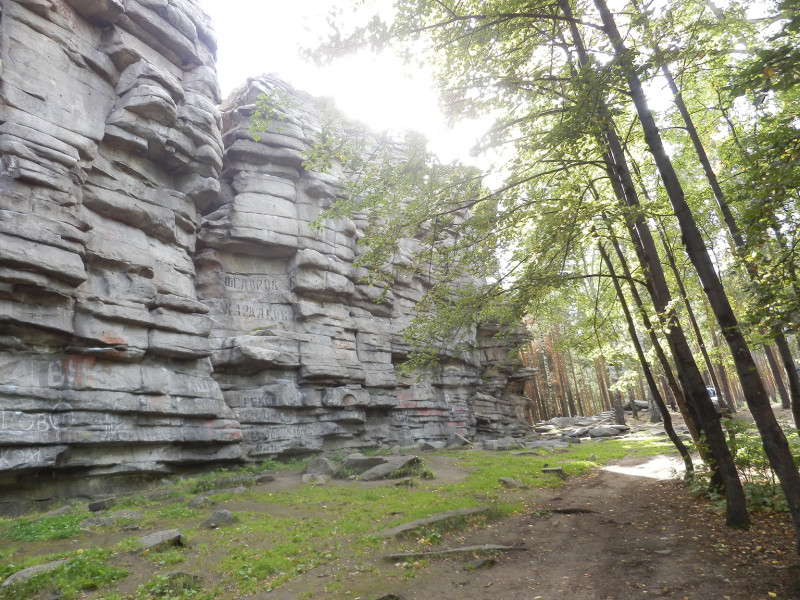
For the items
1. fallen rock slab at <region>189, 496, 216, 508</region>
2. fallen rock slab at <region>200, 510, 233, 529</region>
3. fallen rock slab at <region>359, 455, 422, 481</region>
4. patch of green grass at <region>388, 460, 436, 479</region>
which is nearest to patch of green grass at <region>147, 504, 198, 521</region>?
fallen rock slab at <region>189, 496, 216, 508</region>

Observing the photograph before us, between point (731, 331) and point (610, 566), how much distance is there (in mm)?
4380

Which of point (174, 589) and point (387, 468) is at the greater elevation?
point (387, 468)

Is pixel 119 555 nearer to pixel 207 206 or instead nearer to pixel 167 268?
pixel 167 268

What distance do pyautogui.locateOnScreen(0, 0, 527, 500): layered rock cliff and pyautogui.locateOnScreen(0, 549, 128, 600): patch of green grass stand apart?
721 cm

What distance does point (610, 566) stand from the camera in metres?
7.57

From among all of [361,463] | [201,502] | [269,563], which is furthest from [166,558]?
[361,463]

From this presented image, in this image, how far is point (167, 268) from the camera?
1936 centimetres

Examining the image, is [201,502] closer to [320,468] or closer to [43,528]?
[43,528]

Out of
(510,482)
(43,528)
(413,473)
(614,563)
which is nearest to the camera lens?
(614,563)

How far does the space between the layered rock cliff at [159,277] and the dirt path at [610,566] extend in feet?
16.7

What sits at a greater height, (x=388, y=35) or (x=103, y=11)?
(x=103, y=11)

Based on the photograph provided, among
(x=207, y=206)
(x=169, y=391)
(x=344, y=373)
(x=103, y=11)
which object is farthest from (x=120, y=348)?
(x=103, y=11)

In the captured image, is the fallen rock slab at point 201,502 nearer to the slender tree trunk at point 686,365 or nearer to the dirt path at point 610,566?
the dirt path at point 610,566

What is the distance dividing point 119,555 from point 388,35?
11695 millimetres
